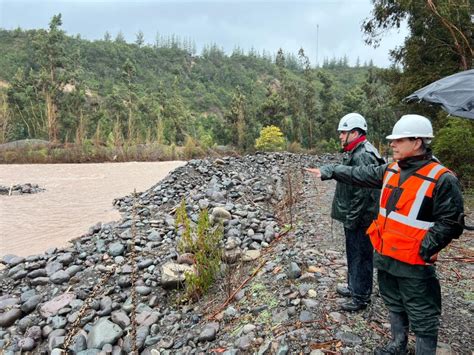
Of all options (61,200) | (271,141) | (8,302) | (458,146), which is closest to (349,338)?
(8,302)

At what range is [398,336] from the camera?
1.84m

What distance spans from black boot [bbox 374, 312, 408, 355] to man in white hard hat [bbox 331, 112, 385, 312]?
39 cm

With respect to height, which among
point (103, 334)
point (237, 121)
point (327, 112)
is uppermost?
point (327, 112)

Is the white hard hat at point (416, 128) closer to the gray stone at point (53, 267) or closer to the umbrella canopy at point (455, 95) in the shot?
the umbrella canopy at point (455, 95)

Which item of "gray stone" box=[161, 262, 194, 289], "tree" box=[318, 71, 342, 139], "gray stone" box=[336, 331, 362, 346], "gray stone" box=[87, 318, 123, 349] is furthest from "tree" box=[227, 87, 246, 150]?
"gray stone" box=[336, 331, 362, 346]

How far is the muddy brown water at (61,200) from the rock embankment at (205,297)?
847mm

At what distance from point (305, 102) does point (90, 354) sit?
1980cm

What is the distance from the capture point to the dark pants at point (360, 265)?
7.32 feet

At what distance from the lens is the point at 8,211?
6945 millimetres

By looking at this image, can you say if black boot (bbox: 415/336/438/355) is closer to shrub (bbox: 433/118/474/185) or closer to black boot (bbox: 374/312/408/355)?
black boot (bbox: 374/312/408/355)

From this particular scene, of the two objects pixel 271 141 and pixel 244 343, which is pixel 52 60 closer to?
pixel 271 141

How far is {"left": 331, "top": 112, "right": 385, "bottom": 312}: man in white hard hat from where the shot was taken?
221 cm

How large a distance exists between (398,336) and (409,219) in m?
0.69

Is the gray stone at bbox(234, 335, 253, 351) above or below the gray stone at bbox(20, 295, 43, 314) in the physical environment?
above
